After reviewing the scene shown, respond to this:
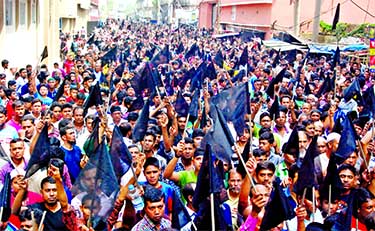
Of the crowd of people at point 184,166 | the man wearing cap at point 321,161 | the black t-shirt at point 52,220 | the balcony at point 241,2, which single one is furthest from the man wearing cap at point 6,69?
the balcony at point 241,2

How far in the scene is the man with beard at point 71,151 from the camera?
21.3ft

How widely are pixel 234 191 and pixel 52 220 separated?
1.63 m

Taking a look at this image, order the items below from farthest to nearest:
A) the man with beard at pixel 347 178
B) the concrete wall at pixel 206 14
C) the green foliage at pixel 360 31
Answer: the concrete wall at pixel 206 14 → the green foliage at pixel 360 31 → the man with beard at pixel 347 178

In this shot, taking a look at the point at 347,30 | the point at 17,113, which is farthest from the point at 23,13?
the point at 17,113

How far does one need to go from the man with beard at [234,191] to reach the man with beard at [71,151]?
5.09ft

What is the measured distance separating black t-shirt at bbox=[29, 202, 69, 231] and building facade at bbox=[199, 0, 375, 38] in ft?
68.3

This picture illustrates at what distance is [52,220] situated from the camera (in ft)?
16.2

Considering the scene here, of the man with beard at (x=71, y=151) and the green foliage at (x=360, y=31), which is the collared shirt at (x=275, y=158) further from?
the green foliage at (x=360, y=31)

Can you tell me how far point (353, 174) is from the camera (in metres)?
5.84

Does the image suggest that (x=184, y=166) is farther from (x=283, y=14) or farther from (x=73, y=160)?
(x=283, y=14)

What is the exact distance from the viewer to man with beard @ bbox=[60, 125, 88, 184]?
6492 mm

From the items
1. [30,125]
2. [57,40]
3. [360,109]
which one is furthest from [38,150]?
[57,40]

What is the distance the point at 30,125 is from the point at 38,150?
2.00 metres

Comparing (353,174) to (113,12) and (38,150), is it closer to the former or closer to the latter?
(38,150)
